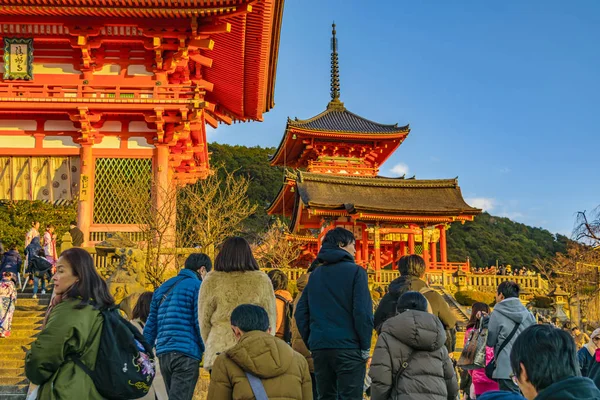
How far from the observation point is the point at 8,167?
671 inches

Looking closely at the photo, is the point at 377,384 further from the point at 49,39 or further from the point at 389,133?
the point at 389,133

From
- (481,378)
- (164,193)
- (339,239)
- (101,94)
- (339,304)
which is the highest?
(101,94)

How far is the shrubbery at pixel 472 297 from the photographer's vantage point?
23.9m

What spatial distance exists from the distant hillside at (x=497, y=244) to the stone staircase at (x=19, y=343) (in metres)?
51.1

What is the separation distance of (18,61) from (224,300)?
1352 cm

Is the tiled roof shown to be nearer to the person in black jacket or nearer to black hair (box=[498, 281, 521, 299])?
black hair (box=[498, 281, 521, 299])

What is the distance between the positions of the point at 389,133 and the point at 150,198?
68.5 ft

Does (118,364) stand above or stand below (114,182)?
below

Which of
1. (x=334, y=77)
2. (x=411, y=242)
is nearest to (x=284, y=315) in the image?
(x=411, y=242)

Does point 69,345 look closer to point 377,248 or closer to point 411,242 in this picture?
point 377,248

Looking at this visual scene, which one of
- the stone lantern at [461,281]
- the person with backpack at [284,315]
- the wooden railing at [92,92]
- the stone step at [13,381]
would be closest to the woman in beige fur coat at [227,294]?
the person with backpack at [284,315]

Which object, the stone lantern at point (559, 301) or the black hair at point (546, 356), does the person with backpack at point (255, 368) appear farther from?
the stone lantern at point (559, 301)

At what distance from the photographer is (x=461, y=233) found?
6756 cm

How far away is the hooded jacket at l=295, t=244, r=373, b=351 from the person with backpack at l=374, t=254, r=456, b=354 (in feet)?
1.95
